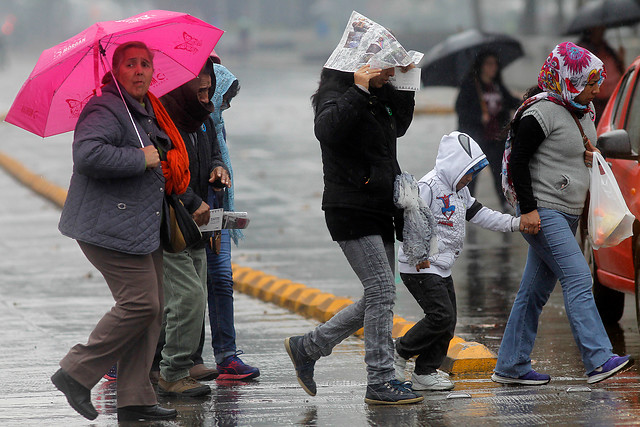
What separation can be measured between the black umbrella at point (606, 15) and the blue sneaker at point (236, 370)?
8.10 metres

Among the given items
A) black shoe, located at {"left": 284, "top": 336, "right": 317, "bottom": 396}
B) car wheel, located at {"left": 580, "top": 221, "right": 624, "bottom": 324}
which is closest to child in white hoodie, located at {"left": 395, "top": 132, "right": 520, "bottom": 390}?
black shoe, located at {"left": 284, "top": 336, "right": 317, "bottom": 396}

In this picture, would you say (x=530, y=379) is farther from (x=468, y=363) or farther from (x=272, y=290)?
(x=272, y=290)

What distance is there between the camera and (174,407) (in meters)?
6.00

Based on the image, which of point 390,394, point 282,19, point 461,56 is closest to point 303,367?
point 390,394

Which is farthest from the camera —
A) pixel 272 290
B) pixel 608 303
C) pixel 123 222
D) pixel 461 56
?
pixel 461 56

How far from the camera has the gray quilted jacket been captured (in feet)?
17.5

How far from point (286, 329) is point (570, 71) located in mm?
3088

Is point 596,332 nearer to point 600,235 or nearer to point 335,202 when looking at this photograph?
point 600,235

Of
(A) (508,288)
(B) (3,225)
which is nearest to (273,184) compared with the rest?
(B) (3,225)

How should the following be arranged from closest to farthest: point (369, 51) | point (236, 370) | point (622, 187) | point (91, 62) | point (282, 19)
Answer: point (369, 51) < point (91, 62) < point (236, 370) < point (622, 187) < point (282, 19)

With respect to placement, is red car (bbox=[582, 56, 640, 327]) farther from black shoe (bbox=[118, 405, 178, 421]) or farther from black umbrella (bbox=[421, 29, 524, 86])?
black umbrella (bbox=[421, 29, 524, 86])

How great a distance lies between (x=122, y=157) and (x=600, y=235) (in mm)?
2641

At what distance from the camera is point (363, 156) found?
5719 mm

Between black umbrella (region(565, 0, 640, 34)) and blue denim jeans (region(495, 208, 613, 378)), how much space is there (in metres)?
7.52
